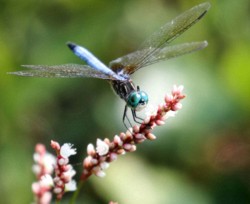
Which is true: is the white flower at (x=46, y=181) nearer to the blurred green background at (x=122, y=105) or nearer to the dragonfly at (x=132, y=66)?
the dragonfly at (x=132, y=66)

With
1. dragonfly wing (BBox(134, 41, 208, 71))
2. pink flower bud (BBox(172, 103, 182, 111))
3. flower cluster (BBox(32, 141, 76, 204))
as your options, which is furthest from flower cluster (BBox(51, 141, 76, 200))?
dragonfly wing (BBox(134, 41, 208, 71))

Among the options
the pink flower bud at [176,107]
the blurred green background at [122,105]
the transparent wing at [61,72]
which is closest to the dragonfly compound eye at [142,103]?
the transparent wing at [61,72]

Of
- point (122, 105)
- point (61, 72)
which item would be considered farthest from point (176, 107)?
point (122, 105)

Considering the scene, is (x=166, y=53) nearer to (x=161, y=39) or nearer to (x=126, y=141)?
(x=161, y=39)

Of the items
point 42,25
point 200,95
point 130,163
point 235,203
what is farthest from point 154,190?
point 42,25

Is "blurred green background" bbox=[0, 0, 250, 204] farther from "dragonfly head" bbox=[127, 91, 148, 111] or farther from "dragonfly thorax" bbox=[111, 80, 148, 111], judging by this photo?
"dragonfly head" bbox=[127, 91, 148, 111]

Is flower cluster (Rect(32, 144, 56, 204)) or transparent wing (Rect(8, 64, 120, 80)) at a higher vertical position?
transparent wing (Rect(8, 64, 120, 80))
